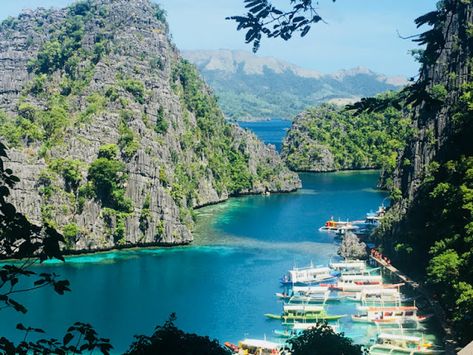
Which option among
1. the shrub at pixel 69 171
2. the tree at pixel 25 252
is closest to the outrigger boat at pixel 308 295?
the shrub at pixel 69 171

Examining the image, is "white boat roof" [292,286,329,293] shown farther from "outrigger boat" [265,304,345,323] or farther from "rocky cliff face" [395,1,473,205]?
"rocky cliff face" [395,1,473,205]

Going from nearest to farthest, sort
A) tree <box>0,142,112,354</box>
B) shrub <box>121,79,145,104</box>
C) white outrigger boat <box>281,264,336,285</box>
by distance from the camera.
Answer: tree <box>0,142,112,354</box>
white outrigger boat <box>281,264,336,285</box>
shrub <box>121,79,145,104</box>

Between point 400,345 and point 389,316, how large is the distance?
3919mm

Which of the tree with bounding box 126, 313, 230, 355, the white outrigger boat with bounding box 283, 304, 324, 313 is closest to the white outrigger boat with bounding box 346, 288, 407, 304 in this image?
the white outrigger boat with bounding box 283, 304, 324, 313

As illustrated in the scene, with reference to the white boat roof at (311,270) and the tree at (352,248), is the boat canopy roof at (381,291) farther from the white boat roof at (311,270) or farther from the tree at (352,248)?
the tree at (352,248)

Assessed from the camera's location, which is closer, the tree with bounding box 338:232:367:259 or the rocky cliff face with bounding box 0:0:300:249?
the tree with bounding box 338:232:367:259

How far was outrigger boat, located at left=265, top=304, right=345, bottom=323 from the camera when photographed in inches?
1309

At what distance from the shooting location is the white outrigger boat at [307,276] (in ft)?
129

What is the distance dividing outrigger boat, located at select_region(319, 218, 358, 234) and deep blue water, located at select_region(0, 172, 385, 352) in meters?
0.91

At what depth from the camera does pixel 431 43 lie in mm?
6172

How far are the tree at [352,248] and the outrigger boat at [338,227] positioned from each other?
6.40 m

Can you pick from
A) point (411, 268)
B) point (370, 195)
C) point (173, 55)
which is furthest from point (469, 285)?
point (173, 55)

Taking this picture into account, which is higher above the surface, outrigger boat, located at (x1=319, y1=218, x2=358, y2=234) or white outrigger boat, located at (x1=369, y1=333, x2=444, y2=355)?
outrigger boat, located at (x1=319, y1=218, x2=358, y2=234)

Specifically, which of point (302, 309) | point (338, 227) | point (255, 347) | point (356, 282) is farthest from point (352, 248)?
point (255, 347)
